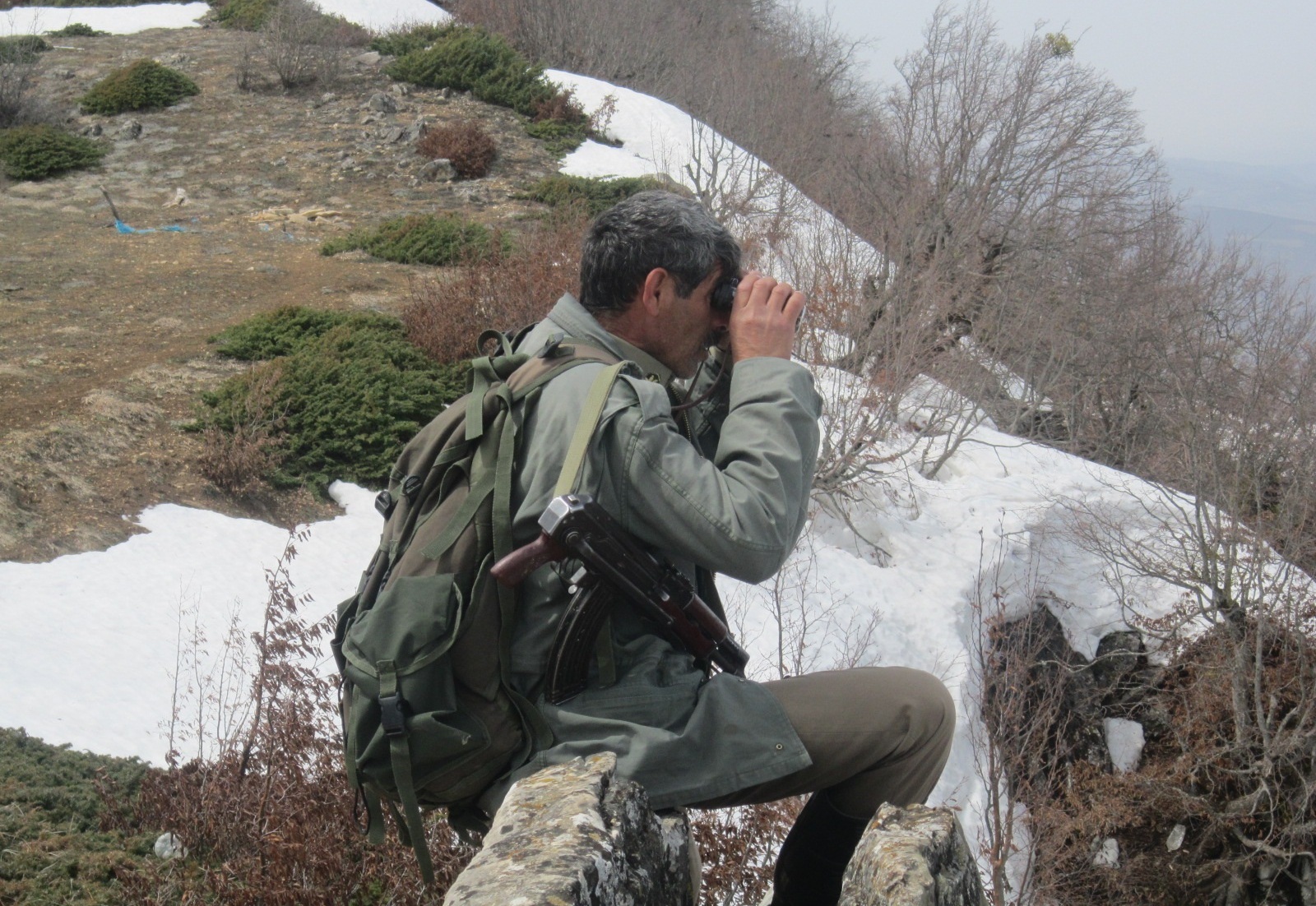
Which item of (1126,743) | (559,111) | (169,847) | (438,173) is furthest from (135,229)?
(1126,743)

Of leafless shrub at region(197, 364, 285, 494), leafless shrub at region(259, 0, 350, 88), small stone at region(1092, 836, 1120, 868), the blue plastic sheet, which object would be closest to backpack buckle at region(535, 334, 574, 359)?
leafless shrub at region(197, 364, 285, 494)

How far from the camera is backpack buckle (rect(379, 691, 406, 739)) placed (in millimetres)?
1773

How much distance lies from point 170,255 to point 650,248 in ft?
39.6

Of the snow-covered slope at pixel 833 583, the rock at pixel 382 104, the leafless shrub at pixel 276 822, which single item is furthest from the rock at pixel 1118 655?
the rock at pixel 382 104

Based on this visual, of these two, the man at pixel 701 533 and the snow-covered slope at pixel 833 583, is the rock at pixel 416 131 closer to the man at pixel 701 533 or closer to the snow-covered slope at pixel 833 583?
the snow-covered slope at pixel 833 583

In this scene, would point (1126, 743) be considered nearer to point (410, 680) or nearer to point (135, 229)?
point (410, 680)

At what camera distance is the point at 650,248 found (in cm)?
209

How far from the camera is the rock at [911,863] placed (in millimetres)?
1739

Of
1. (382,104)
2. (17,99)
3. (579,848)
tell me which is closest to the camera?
(579,848)

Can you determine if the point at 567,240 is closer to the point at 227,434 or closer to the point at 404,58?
the point at 227,434

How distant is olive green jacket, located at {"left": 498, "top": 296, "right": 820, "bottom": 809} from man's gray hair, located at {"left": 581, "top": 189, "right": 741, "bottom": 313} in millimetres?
224

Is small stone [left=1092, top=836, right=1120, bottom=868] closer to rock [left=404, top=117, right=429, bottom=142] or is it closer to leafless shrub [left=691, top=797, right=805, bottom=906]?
leafless shrub [left=691, top=797, right=805, bottom=906]

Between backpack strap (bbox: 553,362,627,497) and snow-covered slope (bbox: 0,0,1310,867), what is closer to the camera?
backpack strap (bbox: 553,362,627,497)

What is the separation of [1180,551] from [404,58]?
17.5m
